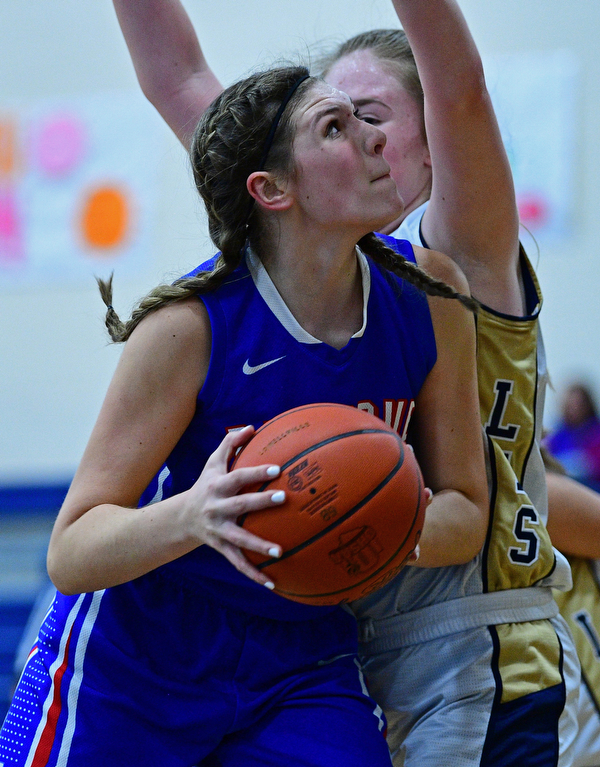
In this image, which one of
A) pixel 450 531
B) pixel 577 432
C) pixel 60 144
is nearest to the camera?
pixel 450 531

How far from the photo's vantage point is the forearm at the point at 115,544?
1.41 metres

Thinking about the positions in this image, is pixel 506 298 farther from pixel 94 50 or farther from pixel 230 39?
pixel 94 50

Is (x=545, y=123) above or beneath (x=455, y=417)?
beneath

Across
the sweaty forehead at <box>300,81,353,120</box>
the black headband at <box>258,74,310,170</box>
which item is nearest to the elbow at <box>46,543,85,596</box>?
the black headband at <box>258,74,310,170</box>

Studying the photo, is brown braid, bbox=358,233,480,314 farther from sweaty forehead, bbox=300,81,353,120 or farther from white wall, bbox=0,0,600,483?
white wall, bbox=0,0,600,483

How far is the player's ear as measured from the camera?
5.61 feet

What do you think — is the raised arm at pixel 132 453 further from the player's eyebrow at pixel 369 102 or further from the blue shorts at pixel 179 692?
the player's eyebrow at pixel 369 102

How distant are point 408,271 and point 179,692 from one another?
94 centimetres

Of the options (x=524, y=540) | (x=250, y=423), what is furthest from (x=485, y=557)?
(x=250, y=423)

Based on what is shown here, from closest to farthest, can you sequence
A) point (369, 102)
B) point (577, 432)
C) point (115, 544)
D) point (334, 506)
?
point (334, 506)
point (115, 544)
point (369, 102)
point (577, 432)

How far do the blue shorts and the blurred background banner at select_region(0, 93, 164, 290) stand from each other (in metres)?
5.59

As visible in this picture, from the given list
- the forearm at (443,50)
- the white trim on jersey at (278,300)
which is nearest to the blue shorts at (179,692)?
the white trim on jersey at (278,300)

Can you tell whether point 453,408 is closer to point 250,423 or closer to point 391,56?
point 250,423

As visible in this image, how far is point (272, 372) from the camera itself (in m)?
1.64
